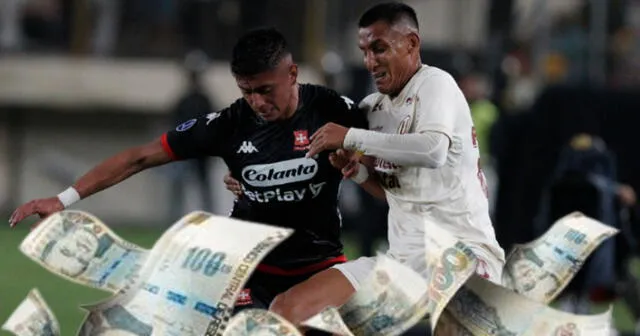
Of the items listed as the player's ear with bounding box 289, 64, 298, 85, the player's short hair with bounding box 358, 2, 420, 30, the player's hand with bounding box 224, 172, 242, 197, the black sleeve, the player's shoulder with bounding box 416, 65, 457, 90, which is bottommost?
the player's hand with bounding box 224, 172, 242, 197

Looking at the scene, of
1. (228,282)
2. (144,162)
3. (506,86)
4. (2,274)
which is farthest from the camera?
(506,86)

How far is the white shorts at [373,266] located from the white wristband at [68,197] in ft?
4.00

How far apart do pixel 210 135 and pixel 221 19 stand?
13.6 m

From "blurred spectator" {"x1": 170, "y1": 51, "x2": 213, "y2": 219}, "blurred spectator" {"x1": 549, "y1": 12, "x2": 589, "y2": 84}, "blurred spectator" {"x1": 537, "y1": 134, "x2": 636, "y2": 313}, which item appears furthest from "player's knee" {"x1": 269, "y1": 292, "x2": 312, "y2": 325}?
"blurred spectator" {"x1": 170, "y1": 51, "x2": 213, "y2": 219}

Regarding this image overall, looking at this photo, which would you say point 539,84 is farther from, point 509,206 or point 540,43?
point 509,206

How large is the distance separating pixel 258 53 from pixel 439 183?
3.22ft

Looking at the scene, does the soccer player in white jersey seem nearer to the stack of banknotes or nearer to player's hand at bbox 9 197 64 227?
the stack of banknotes

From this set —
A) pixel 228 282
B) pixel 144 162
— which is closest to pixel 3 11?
pixel 144 162

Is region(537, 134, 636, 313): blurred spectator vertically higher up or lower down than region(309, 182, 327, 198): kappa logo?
lower down

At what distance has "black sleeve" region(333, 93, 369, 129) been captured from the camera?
7645 millimetres

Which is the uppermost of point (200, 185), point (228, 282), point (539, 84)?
point (228, 282)

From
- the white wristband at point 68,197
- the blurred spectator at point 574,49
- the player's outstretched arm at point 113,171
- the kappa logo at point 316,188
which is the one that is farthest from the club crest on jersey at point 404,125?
the blurred spectator at point 574,49

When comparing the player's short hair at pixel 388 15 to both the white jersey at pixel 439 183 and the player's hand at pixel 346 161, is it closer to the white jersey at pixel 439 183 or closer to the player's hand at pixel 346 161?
the white jersey at pixel 439 183

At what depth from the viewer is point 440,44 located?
768 inches
